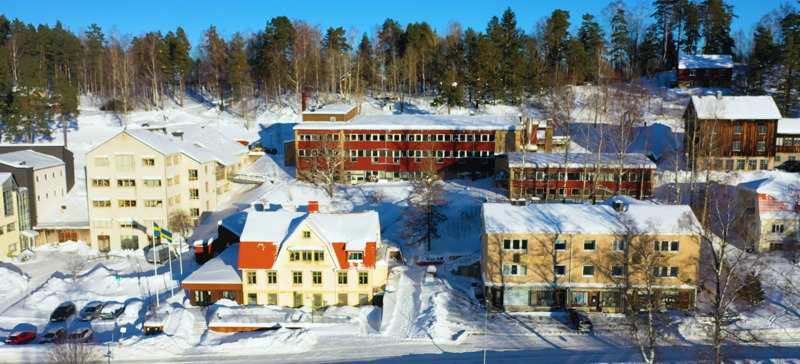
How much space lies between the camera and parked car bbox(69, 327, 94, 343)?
2798 centimetres

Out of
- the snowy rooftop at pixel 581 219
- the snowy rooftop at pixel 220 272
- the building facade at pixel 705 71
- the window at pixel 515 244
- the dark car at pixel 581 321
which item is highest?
the building facade at pixel 705 71

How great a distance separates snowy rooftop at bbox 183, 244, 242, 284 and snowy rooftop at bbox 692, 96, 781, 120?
37.5 meters

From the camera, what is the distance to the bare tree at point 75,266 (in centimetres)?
3822

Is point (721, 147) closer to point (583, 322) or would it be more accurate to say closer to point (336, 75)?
point (583, 322)

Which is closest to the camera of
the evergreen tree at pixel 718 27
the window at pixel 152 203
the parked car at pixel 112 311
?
the parked car at pixel 112 311

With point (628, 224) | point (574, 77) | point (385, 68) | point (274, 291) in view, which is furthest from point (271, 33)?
point (628, 224)

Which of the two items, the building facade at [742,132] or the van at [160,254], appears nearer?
the van at [160,254]

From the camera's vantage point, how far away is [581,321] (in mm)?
29703

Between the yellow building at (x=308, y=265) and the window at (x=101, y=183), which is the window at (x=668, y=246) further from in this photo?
the window at (x=101, y=183)

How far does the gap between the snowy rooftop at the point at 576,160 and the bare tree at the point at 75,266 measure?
2989 cm

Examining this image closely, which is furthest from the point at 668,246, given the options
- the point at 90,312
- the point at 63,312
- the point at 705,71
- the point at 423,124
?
the point at 705,71

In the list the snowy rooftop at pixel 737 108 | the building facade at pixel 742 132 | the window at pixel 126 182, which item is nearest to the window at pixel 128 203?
the window at pixel 126 182

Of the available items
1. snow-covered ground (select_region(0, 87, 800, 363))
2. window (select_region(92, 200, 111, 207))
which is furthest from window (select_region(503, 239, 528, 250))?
window (select_region(92, 200, 111, 207))

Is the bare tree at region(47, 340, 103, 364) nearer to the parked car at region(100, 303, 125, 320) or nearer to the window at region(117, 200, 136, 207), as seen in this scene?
the parked car at region(100, 303, 125, 320)
